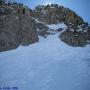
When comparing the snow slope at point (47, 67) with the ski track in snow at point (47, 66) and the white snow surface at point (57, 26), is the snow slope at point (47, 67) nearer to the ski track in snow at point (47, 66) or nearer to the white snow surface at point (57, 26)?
the ski track in snow at point (47, 66)

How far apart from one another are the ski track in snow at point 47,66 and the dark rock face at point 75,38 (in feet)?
0.26

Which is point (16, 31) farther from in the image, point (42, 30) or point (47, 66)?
point (47, 66)

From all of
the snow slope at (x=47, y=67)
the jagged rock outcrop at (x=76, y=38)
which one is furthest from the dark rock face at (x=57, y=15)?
the snow slope at (x=47, y=67)

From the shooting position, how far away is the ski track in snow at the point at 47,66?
3.26 metres

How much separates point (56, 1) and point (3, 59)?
135 cm

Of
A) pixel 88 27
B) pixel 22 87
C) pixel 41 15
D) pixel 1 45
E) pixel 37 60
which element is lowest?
pixel 22 87

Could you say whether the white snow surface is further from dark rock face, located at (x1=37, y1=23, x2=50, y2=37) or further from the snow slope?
the snow slope

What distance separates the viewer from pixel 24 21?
11.9 feet

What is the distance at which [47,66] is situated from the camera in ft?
11.2

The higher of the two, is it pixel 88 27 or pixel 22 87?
pixel 88 27

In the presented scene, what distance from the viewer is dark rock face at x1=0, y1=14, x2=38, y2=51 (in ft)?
11.2

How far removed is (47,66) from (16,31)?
781 mm

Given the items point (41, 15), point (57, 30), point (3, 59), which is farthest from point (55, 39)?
point (3, 59)

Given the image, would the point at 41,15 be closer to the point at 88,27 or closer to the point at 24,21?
the point at 24,21
